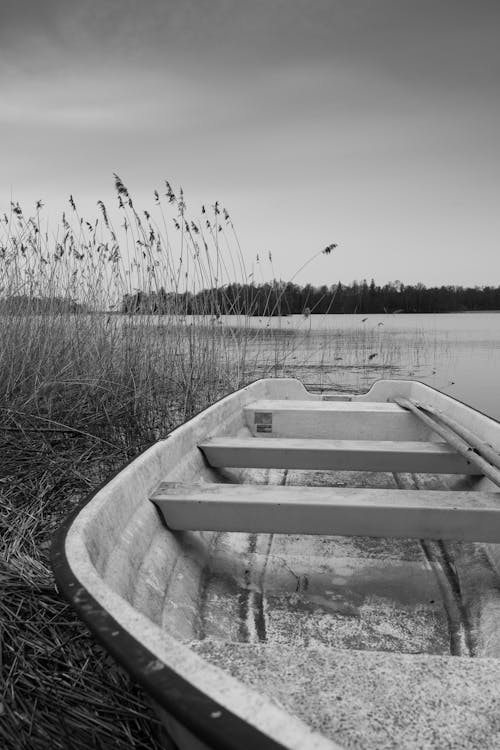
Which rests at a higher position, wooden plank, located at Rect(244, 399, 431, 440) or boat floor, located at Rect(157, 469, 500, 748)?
wooden plank, located at Rect(244, 399, 431, 440)

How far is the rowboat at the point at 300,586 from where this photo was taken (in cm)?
80

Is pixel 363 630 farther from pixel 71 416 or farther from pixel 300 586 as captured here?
pixel 71 416

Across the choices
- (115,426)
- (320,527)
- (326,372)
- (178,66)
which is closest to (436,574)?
(320,527)

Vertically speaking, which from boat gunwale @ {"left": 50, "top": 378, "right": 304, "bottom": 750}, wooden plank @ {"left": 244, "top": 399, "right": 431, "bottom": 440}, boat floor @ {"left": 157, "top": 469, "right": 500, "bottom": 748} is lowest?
boat floor @ {"left": 157, "top": 469, "right": 500, "bottom": 748}

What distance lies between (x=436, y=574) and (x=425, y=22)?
14.6 meters

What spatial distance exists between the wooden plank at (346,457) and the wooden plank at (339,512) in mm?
584

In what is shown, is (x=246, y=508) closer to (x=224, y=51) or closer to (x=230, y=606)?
(x=230, y=606)

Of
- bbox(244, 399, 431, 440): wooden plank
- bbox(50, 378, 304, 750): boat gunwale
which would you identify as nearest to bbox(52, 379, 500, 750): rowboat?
bbox(50, 378, 304, 750): boat gunwale

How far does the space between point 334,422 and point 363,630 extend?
5.82 ft

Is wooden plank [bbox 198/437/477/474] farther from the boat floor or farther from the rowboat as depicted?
the boat floor

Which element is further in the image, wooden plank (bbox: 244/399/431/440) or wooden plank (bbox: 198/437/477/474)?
wooden plank (bbox: 244/399/431/440)

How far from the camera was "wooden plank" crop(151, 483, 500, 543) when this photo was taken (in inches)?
66.7

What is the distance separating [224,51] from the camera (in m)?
13.8

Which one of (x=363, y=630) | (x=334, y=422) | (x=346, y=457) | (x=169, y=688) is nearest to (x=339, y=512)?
(x=363, y=630)
